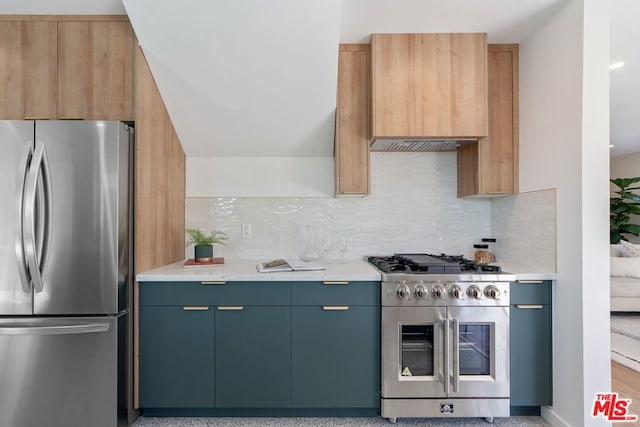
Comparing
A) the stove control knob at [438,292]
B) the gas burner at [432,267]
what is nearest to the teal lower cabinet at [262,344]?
the gas burner at [432,267]

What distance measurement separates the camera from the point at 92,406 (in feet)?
6.17

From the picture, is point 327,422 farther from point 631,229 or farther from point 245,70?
point 631,229

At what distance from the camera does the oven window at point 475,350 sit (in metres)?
2.08

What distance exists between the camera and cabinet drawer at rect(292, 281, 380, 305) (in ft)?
6.87

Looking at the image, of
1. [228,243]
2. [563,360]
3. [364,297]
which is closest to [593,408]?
[563,360]

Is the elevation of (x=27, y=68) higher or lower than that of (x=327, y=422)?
higher

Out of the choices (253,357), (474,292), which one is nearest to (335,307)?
(253,357)

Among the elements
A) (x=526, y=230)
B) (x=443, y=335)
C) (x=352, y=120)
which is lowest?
(x=443, y=335)

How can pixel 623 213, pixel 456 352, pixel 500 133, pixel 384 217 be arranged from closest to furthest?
pixel 456 352
pixel 500 133
pixel 384 217
pixel 623 213

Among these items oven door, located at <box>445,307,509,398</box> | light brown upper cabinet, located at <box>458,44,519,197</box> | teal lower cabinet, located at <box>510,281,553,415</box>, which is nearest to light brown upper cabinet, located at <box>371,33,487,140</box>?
light brown upper cabinet, located at <box>458,44,519,197</box>

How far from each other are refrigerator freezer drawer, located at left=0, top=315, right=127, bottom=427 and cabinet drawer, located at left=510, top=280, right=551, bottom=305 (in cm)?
240

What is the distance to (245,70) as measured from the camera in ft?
7.22

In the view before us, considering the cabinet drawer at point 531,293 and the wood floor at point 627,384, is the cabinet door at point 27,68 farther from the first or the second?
the wood floor at point 627,384

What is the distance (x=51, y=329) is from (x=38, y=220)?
0.60m
